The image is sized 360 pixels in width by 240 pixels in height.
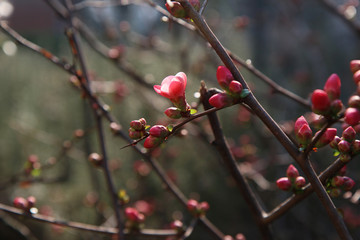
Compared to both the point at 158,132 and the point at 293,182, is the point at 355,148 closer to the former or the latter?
the point at 293,182

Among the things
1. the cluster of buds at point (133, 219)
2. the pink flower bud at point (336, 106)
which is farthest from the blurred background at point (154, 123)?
the pink flower bud at point (336, 106)

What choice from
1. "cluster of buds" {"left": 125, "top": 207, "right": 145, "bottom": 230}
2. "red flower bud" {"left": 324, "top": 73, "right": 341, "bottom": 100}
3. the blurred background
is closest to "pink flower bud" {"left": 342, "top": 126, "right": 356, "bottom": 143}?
"red flower bud" {"left": 324, "top": 73, "right": 341, "bottom": 100}

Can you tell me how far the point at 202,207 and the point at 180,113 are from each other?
0.41 meters

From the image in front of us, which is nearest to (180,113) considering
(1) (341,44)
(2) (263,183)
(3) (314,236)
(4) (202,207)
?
(4) (202,207)

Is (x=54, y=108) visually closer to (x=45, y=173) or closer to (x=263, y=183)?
(x=45, y=173)

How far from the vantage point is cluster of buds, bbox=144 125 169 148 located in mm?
514

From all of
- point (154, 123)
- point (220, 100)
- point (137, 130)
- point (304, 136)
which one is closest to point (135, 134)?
point (137, 130)

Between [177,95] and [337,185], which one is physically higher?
[177,95]

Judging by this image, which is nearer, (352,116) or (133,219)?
(352,116)

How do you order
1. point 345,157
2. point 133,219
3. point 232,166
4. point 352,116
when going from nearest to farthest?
point 352,116 → point 345,157 → point 232,166 → point 133,219

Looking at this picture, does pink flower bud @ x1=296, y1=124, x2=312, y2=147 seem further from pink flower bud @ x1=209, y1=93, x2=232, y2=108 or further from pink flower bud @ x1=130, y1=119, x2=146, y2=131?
pink flower bud @ x1=130, y1=119, x2=146, y2=131

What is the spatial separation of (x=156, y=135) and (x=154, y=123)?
195 centimetres

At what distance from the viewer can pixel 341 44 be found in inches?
154

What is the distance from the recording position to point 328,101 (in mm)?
437
